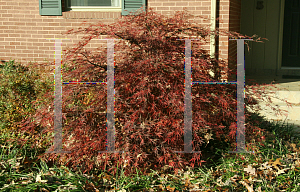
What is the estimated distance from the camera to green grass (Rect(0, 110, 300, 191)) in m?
3.08

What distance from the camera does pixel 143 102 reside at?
3086mm

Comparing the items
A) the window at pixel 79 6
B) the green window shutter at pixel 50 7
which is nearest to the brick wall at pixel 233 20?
the window at pixel 79 6

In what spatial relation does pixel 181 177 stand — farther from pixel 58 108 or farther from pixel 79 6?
pixel 79 6

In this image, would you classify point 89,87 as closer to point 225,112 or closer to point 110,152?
point 110,152

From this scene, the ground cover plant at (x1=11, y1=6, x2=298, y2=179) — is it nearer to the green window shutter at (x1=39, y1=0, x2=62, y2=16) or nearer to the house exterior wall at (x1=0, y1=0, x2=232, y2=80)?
the house exterior wall at (x1=0, y1=0, x2=232, y2=80)

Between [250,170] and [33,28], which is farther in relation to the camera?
[33,28]

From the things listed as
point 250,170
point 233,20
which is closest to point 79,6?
point 233,20

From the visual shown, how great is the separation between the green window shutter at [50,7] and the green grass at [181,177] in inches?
151

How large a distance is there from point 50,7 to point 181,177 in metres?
5.00

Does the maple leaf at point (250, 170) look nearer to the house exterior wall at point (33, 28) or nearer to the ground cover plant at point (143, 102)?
the ground cover plant at point (143, 102)

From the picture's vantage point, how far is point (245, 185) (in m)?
3.07

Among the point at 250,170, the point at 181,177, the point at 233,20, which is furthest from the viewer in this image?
the point at 233,20

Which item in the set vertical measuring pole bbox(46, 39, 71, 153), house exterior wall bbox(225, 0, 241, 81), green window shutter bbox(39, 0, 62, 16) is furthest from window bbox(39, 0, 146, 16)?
vertical measuring pole bbox(46, 39, 71, 153)

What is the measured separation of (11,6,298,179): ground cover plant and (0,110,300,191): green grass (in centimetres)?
15
